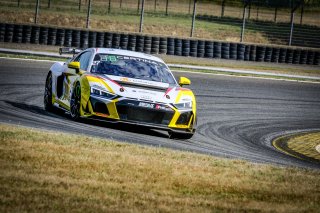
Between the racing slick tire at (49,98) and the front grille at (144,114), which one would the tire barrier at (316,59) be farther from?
the front grille at (144,114)

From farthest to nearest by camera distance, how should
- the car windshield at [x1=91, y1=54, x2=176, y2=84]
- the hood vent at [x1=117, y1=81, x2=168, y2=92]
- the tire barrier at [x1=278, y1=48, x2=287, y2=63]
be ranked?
the tire barrier at [x1=278, y1=48, x2=287, y2=63] < the car windshield at [x1=91, y1=54, x2=176, y2=84] < the hood vent at [x1=117, y1=81, x2=168, y2=92]

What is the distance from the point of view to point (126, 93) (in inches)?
504

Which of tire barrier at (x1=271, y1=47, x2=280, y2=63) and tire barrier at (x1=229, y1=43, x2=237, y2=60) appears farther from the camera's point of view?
tire barrier at (x1=271, y1=47, x2=280, y2=63)

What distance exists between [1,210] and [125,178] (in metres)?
2.10

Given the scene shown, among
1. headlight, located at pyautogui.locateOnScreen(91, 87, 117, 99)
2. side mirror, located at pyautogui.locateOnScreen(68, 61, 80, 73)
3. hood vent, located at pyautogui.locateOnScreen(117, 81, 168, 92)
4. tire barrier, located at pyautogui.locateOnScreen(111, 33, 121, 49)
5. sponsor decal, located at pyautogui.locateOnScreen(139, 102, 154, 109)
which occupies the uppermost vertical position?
side mirror, located at pyautogui.locateOnScreen(68, 61, 80, 73)

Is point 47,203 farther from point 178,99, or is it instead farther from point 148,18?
point 148,18

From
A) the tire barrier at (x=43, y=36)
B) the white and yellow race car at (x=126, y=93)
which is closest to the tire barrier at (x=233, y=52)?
the tire barrier at (x=43, y=36)

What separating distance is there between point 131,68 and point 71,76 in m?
1.02

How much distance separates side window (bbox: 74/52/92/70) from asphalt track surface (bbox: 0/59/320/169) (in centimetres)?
91

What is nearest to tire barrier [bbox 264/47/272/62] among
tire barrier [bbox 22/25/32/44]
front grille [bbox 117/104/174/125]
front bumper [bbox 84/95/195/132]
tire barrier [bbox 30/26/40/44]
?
tire barrier [bbox 30/26/40/44]

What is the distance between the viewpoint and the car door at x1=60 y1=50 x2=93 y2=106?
13742 millimetres

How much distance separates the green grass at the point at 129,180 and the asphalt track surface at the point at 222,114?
1474mm

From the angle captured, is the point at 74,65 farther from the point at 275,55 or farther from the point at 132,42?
the point at 275,55

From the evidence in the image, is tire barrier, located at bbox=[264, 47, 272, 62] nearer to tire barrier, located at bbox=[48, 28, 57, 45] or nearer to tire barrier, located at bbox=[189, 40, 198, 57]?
tire barrier, located at bbox=[189, 40, 198, 57]
